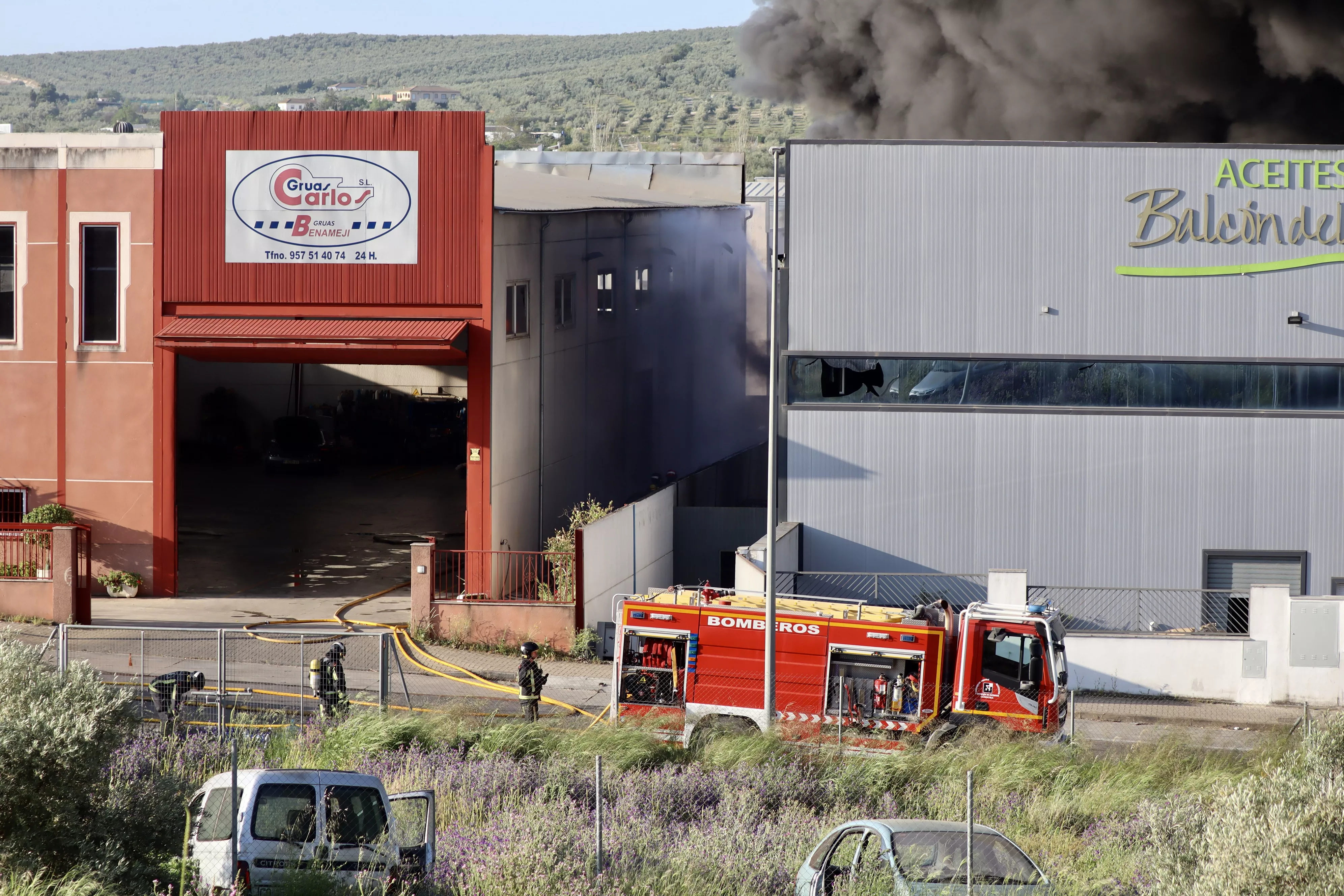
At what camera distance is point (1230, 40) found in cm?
3069

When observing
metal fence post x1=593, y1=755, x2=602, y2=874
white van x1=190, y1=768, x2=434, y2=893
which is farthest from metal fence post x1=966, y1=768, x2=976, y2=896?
white van x1=190, y1=768, x2=434, y2=893

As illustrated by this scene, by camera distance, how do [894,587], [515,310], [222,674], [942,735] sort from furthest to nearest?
[515,310] < [894,587] < [222,674] < [942,735]

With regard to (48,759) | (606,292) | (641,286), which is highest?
(641,286)

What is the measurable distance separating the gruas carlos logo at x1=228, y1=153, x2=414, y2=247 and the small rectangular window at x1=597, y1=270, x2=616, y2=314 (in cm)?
768

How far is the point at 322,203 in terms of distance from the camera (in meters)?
23.1

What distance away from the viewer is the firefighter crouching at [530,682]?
16641 mm

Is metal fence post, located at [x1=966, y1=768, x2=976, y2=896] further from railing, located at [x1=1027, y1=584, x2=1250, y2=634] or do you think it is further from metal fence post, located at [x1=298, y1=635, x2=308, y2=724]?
railing, located at [x1=1027, y1=584, x2=1250, y2=634]

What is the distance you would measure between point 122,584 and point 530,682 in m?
9.76

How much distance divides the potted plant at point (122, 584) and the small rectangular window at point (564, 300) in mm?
8485

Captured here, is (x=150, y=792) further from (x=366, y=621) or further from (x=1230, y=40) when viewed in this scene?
(x=1230, y=40)

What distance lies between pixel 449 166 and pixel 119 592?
28.0ft

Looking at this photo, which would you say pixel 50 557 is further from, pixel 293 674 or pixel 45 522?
pixel 293 674

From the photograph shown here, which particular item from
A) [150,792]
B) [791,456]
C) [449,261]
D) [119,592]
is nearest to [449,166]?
[449,261]

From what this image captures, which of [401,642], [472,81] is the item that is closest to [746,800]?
[401,642]
